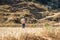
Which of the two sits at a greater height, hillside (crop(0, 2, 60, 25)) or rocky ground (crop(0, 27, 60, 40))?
rocky ground (crop(0, 27, 60, 40))

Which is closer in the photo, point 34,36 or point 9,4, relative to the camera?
A: point 34,36

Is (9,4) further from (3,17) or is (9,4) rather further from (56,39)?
(56,39)

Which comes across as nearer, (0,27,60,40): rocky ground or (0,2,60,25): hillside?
(0,27,60,40): rocky ground

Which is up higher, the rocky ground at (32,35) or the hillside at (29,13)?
the rocky ground at (32,35)

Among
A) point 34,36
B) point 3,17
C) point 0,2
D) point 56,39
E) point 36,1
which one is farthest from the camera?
point 36,1

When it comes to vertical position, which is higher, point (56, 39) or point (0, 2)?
point (56, 39)

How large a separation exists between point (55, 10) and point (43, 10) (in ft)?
12.7

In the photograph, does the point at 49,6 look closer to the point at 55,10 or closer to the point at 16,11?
the point at 55,10

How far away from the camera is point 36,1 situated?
80.8 metres

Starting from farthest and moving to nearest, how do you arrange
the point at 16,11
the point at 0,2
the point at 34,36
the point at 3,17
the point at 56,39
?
1. the point at 0,2
2. the point at 16,11
3. the point at 3,17
4. the point at 56,39
5. the point at 34,36

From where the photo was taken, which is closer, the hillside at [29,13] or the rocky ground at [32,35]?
the rocky ground at [32,35]

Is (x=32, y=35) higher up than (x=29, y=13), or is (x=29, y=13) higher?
(x=32, y=35)

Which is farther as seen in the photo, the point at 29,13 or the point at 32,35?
the point at 29,13

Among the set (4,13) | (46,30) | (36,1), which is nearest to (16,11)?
(4,13)
